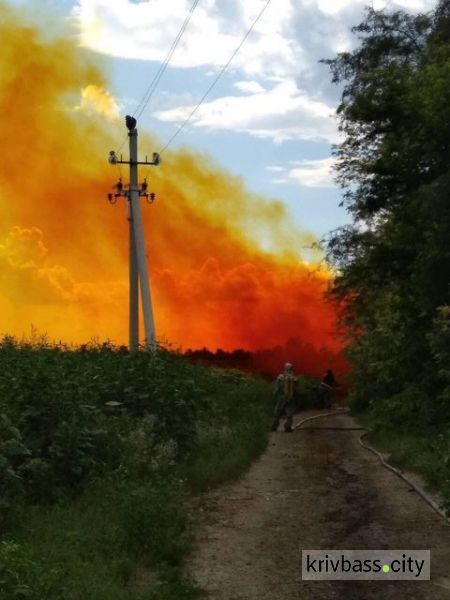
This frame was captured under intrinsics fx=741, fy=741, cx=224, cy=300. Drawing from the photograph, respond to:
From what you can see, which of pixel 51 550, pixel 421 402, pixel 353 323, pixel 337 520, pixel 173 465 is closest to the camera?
pixel 51 550

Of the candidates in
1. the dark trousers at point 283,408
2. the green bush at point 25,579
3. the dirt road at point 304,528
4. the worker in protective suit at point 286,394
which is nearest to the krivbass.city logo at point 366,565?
the dirt road at point 304,528

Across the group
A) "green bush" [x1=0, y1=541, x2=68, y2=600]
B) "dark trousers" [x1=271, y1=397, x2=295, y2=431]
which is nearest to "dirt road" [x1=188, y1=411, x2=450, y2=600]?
"green bush" [x1=0, y1=541, x2=68, y2=600]

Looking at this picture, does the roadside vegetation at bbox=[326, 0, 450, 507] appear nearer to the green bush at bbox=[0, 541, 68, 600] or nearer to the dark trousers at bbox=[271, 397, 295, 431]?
the dark trousers at bbox=[271, 397, 295, 431]

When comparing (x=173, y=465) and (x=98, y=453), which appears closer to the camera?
(x=98, y=453)

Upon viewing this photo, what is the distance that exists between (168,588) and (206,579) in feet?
2.41

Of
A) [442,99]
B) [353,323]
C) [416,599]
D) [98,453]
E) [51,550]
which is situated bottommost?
[416,599]

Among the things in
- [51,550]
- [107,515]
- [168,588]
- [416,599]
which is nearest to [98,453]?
[107,515]

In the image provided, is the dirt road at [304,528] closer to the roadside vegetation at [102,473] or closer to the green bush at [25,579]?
the roadside vegetation at [102,473]

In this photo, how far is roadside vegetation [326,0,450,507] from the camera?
16.8m

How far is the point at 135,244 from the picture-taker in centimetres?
2883

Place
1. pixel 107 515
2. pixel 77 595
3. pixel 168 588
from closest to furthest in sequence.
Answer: pixel 77 595
pixel 168 588
pixel 107 515

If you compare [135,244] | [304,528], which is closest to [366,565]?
[304,528]

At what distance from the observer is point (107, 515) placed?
8984mm

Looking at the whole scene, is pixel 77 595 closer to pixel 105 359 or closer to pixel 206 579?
pixel 206 579
